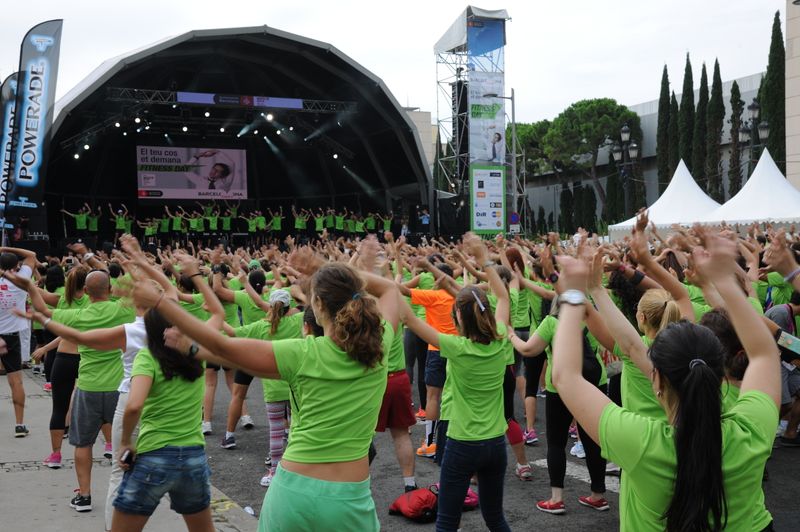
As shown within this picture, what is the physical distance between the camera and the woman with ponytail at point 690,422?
190 cm

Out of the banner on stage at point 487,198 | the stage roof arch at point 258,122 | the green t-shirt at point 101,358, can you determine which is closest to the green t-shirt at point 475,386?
the green t-shirt at point 101,358

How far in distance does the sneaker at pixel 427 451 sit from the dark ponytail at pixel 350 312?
4241mm

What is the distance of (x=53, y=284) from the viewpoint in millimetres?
8523

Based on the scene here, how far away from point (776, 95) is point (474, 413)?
99.4ft

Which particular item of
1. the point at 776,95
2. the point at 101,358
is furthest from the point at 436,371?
the point at 776,95

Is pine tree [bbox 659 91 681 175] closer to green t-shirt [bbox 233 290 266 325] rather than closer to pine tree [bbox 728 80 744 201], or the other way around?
pine tree [bbox 728 80 744 201]

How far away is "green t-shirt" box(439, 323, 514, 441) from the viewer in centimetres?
422

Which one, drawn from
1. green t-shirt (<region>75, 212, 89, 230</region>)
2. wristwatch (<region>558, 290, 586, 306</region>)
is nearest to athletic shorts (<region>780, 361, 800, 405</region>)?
wristwatch (<region>558, 290, 586, 306</region>)

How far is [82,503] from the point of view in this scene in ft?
17.9

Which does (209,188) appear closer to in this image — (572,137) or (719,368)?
(572,137)

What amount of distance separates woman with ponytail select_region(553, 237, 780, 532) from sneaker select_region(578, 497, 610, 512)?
136 inches

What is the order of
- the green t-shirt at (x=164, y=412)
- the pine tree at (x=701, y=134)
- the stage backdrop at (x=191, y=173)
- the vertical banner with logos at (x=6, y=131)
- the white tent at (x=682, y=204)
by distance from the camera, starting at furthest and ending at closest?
the pine tree at (x=701, y=134), the stage backdrop at (x=191, y=173), the white tent at (x=682, y=204), the vertical banner with logos at (x=6, y=131), the green t-shirt at (x=164, y=412)

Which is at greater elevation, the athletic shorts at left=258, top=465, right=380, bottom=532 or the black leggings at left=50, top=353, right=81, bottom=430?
the athletic shorts at left=258, top=465, right=380, bottom=532

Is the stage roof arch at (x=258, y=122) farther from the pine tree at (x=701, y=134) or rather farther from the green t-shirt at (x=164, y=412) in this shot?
the green t-shirt at (x=164, y=412)
